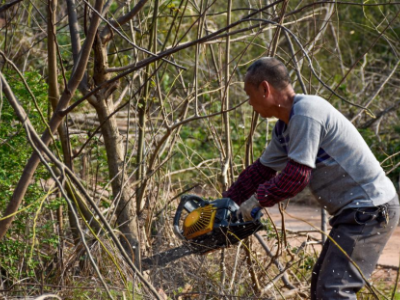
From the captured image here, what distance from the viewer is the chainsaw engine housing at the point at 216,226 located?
3.69m

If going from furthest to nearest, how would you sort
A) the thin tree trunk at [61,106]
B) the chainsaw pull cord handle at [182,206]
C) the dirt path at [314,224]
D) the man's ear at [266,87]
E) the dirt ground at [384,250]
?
the dirt path at [314,224] < the dirt ground at [384,250] < the chainsaw pull cord handle at [182,206] < the man's ear at [266,87] < the thin tree trunk at [61,106]

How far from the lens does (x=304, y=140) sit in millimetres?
3287

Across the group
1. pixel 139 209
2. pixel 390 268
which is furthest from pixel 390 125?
pixel 139 209

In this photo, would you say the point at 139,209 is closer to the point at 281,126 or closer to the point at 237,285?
the point at 237,285

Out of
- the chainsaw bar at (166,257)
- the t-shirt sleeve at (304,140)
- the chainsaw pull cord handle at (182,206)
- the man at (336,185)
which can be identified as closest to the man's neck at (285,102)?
the man at (336,185)

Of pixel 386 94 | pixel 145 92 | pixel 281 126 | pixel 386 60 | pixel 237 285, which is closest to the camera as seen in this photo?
pixel 281 126

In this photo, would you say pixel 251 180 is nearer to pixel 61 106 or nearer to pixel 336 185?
pixel 336 185

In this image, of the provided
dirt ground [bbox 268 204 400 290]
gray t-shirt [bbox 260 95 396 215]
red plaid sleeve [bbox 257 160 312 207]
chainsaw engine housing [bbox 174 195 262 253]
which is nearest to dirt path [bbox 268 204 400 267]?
dirt ground [bbox 268 204 400 290]

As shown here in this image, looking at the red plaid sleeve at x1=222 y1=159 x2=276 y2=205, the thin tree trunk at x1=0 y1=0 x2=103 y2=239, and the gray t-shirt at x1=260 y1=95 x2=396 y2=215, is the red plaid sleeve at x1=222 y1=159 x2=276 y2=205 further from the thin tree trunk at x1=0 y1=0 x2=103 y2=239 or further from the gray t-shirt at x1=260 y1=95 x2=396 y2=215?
the thin tree trunk at x1=0 y1=0 x2=103 y2=239

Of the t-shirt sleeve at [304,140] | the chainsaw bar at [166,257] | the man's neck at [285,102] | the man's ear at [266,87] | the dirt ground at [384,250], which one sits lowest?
the dirt ground at [384,250]

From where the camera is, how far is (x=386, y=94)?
11172mm

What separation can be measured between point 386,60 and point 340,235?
33.6 feet

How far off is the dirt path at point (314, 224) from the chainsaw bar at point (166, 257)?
116 inches

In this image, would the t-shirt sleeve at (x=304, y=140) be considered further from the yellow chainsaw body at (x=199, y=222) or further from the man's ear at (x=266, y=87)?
the yellow chainsaw body at (x=199, y=222)
